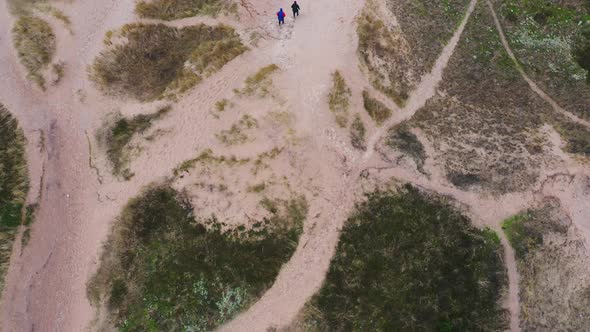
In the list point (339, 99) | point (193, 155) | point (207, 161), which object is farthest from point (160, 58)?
point (339, 99)

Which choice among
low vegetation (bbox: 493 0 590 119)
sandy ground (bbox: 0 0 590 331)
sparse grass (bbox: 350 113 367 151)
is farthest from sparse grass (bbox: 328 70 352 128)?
low vegetation (bbox: 493 0 590 119)

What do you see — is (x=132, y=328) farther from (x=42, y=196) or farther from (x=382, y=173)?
(x=382, y=173)

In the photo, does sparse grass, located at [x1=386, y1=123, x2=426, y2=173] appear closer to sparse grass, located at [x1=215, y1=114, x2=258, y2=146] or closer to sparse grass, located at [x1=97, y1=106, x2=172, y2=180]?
sparse grass, located at [x1=215, y1=114, x2=258, y2=146]

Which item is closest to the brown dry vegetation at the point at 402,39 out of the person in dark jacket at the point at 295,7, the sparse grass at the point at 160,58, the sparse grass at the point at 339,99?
the sparse grass at the point at 339,99

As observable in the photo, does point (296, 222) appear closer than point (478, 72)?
Yes

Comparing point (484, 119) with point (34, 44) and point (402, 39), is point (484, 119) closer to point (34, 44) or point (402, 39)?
point (402, 39)

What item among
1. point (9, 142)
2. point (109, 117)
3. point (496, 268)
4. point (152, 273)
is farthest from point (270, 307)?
point (9, 142)
